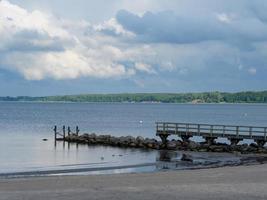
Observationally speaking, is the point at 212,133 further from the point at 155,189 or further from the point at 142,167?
the point at 155,189

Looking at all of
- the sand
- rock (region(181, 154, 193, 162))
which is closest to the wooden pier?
rock (region(181, 154, 193, 162))

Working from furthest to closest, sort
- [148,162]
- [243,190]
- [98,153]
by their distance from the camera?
[98,153] → [148,162] → [243,190]

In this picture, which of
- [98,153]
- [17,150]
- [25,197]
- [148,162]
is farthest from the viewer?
[17,150]

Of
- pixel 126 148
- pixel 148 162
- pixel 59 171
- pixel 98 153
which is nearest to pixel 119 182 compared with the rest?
pixel 59 171

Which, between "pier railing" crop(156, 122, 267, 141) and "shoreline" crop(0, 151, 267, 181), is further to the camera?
"pier railing" crop(156, 122, 267, 141)

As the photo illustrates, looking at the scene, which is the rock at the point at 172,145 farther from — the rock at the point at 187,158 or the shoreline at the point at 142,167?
the shoreline at the point at 142,167

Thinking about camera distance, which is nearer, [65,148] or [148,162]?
[148,162]

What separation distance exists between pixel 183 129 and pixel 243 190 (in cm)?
3143

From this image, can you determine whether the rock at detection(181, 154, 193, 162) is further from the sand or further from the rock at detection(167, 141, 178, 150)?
the sand

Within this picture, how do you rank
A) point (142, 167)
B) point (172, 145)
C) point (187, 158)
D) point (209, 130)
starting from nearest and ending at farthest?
point (142, 167) → point (187, 158) → point (172, 145) → point (209, 130)

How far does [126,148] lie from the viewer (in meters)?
50.8

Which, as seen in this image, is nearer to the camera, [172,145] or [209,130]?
[172,145]

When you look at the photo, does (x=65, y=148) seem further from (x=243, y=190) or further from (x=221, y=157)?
(x=243, y=190)

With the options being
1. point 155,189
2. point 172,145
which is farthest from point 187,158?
point 155,189
